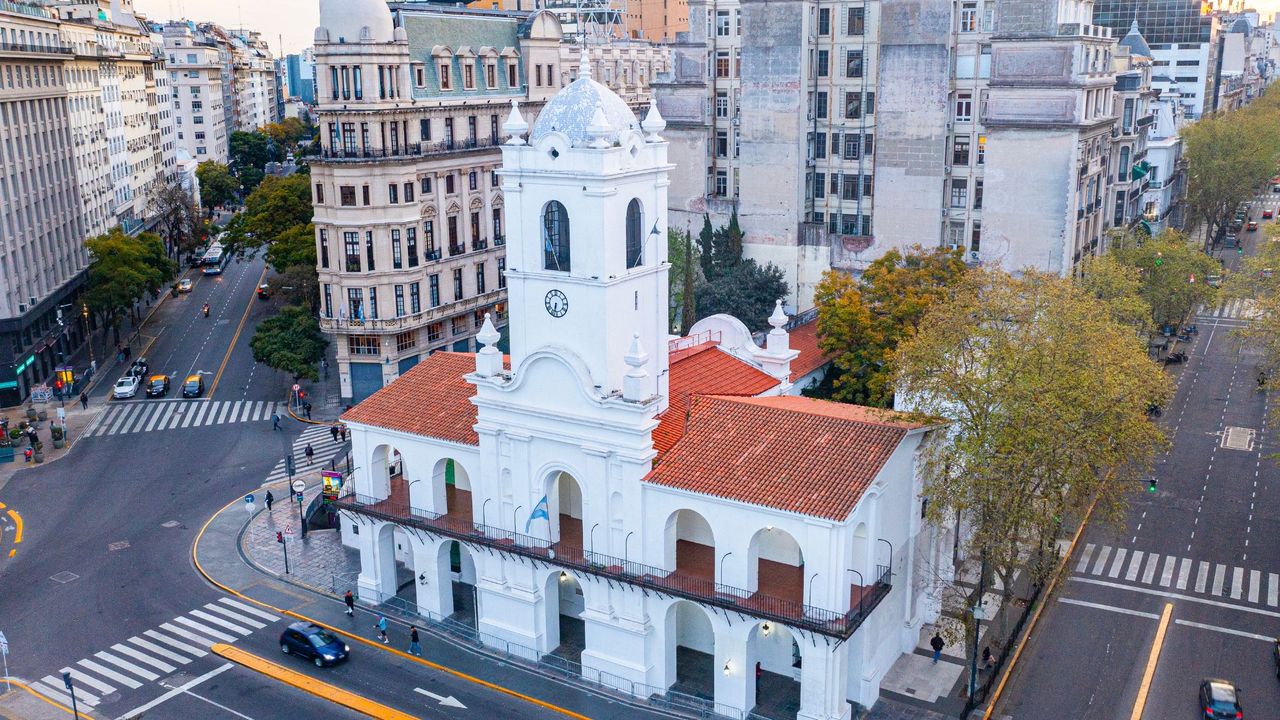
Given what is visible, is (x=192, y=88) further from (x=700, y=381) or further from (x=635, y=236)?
(x=635, y=236)

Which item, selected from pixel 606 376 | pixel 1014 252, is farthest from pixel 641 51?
pixel 606 376

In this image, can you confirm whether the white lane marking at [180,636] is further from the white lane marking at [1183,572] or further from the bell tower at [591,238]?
the white lane marking at [1183,572]

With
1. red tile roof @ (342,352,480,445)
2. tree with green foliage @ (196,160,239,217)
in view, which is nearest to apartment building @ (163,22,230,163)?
tree with green foliage @ (196,160,239,217)

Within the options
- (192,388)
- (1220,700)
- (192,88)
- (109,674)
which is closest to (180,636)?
(109,674)

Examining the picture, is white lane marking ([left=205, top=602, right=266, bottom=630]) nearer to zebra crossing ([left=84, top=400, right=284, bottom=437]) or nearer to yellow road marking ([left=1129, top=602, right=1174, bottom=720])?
zebra crossing ([left=84, top=400, right=284, bottom=437])

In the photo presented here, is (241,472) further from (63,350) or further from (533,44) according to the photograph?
(533,44)
